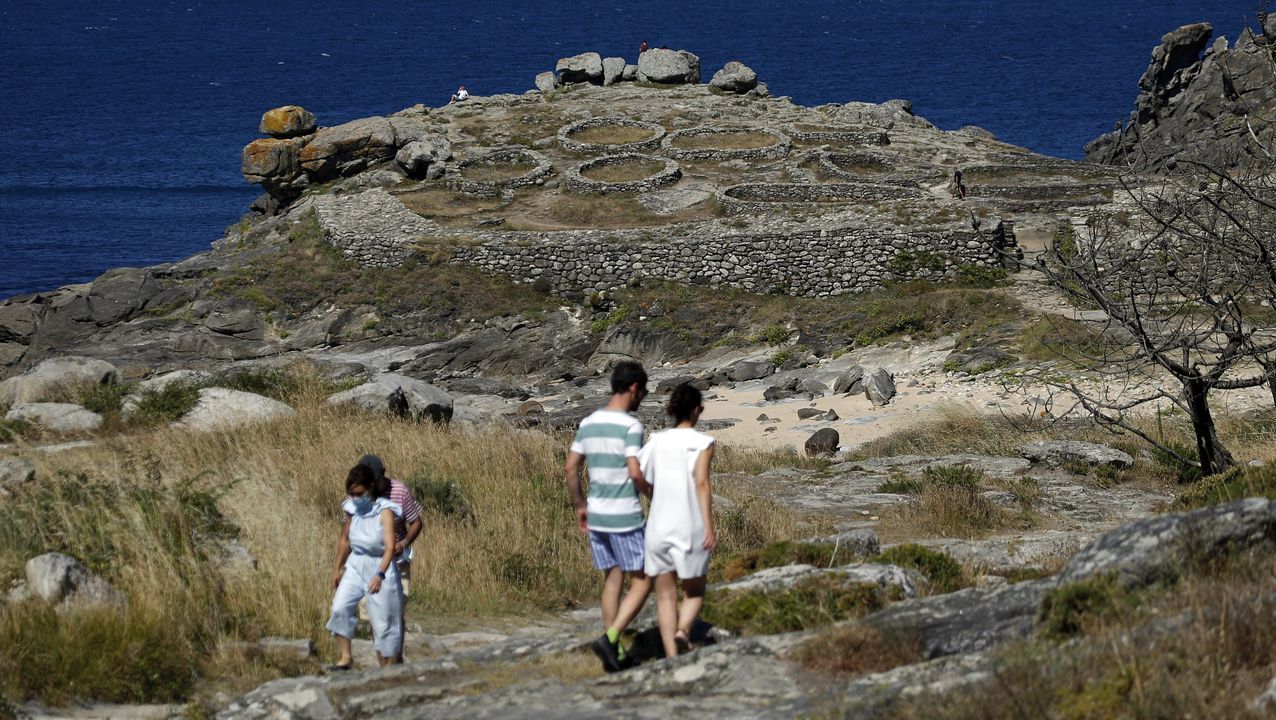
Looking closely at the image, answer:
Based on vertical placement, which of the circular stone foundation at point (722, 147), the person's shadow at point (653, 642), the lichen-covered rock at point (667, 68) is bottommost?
the person's shadow at point (653, 642)

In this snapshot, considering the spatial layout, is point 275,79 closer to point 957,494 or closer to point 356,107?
point 356,107

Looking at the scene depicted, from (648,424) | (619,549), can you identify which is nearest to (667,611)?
(619,549)

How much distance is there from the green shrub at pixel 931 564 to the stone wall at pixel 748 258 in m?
23.0

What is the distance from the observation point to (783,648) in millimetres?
7664

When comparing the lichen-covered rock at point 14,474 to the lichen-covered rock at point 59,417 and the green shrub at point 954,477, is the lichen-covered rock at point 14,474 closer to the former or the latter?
the lichen-covered rock at point 59,417

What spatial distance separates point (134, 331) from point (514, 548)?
86.5 feet

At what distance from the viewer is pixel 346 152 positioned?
46.0m

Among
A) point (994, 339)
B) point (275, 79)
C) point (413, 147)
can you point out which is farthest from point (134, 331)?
point (275, 79)

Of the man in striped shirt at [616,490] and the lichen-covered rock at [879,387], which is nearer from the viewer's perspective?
the man in striped shirt at [616,490]

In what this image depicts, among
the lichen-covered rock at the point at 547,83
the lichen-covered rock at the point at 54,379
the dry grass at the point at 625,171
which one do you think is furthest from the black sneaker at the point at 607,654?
the lichen-covered rock at the point at 547,83

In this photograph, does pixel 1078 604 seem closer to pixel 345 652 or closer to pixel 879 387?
pixel 345 652

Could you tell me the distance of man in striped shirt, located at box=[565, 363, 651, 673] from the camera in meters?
8.41

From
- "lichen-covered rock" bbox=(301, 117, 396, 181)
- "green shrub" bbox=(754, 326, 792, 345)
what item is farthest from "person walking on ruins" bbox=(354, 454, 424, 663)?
"lichen-covered rock" bbox=(301, 117, 396, 181)

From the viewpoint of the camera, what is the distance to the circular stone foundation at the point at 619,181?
132 ft
